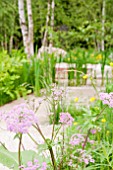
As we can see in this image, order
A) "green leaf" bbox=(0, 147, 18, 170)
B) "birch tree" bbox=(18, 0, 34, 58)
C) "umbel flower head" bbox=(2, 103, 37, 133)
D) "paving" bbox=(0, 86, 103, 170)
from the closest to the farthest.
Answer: "umbel flower head" bbox=(2, 103, 37, 133) < "green leaf" bbox=(0, 147, 18, 170) < "paving" bbox=(0, 86, 103, 170) < "birch tree" bbox=(18, 0, 34, 58)

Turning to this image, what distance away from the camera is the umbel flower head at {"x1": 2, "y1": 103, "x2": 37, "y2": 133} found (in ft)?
3.93

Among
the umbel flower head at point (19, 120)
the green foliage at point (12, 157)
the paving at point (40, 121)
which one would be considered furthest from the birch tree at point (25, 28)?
the umbel flower head at point (19, 120)

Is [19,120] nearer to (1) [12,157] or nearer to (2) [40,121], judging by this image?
(1) [12,157]

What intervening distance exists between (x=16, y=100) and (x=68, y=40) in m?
6.71

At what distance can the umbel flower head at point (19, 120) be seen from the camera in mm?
1199

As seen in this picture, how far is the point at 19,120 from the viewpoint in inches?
48.2

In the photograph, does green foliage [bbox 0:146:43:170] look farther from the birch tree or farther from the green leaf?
the birch tree

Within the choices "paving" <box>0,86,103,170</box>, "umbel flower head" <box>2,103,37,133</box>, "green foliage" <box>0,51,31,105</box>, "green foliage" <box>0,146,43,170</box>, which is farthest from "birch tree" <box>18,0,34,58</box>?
"umbel flower head" <box>2,103,37,133</box>

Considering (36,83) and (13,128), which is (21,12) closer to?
(36,83)

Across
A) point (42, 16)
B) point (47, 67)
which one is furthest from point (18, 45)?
point (47, 67)

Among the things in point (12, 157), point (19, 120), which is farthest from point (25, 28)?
point (19, 120)

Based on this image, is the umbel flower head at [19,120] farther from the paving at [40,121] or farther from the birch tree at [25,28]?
the birch tree at [25,28]

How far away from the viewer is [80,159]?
1.59 m

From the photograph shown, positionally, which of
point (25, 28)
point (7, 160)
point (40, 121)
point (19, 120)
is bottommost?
point (40, 121)
